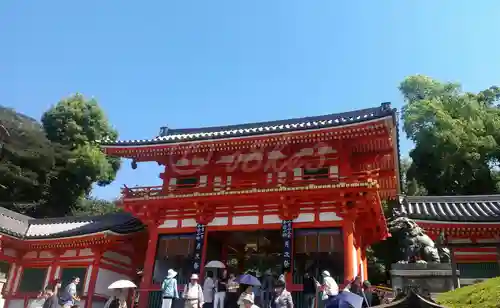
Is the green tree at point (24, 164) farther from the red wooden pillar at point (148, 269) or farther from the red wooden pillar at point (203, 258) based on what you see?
the red wooden pillar at point (203, 258)

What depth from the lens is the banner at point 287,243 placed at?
15.3 meters

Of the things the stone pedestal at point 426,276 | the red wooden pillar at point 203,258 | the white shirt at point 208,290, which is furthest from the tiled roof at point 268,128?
the stone pedestal at point 426,276

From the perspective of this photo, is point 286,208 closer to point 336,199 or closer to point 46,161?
point 336,199

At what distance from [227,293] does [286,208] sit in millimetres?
3569

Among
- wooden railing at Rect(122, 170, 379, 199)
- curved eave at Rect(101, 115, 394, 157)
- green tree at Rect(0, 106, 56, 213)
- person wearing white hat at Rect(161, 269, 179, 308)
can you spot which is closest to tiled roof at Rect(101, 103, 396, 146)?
curved eave at Rect(101, 115, 394, 157)

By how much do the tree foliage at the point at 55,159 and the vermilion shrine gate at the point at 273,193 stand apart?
67.1 ft

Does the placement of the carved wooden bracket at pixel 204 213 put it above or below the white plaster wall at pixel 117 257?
above

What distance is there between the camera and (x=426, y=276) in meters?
9.36

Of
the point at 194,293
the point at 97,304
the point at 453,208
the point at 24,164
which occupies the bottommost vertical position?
the point at 97,304

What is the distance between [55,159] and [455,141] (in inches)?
1253

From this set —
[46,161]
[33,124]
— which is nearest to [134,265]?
[46,161]

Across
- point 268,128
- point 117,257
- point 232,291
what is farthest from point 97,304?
point 268,128

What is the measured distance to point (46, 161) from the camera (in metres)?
36.1

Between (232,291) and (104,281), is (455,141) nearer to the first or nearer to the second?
(232,291)
